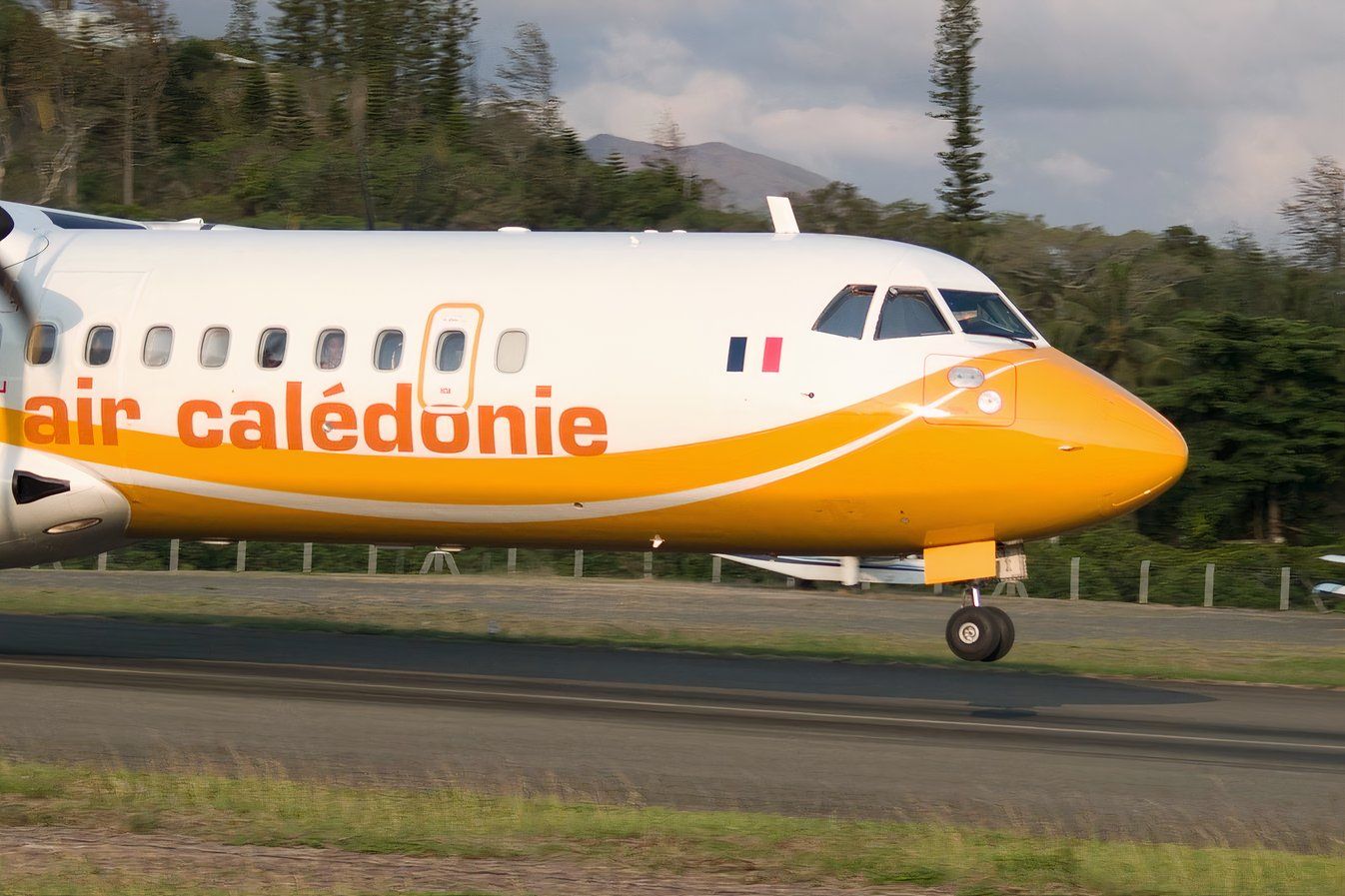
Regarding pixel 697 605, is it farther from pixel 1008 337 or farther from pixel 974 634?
pixel 1008 337

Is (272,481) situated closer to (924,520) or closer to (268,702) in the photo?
(268,702)

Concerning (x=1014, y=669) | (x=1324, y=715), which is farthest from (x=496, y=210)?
(x=1324, y=715)

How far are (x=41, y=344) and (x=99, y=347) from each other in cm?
74

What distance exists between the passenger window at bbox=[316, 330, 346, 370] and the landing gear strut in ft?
22.2

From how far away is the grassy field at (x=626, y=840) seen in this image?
990 centimetres

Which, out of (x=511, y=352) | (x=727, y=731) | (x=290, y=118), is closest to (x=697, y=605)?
(x=511, y=352)

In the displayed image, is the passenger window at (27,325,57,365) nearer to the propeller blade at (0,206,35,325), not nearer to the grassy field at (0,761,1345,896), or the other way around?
the propeller blade at (0,206,35,325)

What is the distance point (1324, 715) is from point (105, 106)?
267 ft

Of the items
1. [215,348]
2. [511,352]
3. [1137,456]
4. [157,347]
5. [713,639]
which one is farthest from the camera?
[713,639]

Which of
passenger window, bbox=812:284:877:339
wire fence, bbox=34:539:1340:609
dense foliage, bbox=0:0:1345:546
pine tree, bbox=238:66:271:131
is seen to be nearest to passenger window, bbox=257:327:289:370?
passenger window, bbox=812:284:877:339

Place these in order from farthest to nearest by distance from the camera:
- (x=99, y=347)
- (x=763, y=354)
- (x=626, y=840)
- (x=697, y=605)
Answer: (x=697, y=605) → (x=99, y=347) → (x=763, y=354) → (x=626, y=840)

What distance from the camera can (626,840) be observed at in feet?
35.3

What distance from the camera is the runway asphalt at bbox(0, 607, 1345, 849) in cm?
1268

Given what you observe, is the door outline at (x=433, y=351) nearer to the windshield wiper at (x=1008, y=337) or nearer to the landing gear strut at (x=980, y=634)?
the windshield wiper at (x=1008, y=337)
